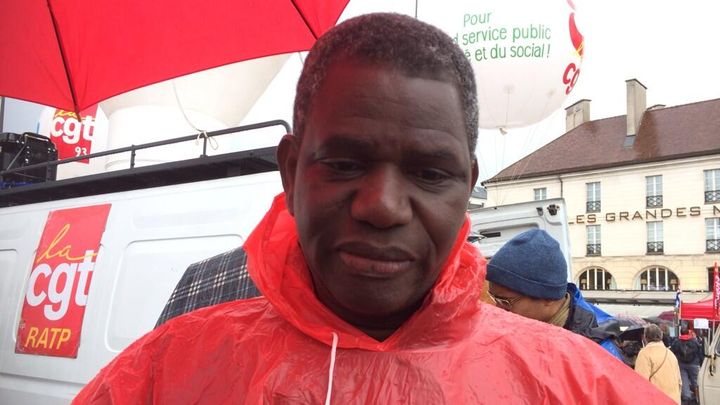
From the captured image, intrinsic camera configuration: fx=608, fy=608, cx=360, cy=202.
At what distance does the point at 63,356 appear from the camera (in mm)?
3406

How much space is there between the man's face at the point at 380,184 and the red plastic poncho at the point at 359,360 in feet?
0.20

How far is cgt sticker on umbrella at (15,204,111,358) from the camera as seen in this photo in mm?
3455

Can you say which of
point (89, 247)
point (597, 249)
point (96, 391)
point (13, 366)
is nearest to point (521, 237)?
point (96, 391)

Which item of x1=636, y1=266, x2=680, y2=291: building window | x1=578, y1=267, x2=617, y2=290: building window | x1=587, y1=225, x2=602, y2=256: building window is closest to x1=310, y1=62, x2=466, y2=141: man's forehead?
x1=636, y1=266, x2=680, y2=291: building window

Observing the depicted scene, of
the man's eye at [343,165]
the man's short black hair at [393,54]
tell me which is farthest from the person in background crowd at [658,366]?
the man's eye at [343,165]

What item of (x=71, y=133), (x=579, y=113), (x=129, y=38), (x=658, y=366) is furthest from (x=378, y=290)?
(x=579, y=113)

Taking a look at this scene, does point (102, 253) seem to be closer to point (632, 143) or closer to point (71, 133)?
point (71, 133)

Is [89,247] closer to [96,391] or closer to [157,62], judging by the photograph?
[157,62]

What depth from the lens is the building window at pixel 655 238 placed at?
3071 centimetres

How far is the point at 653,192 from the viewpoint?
31.4 meters

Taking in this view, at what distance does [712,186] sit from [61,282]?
32.3m

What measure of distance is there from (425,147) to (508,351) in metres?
0.36

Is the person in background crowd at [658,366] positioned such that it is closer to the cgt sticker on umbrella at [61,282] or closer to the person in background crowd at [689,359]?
the cgt sticker on umbrella at [61,282]

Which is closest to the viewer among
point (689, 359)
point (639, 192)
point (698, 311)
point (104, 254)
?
point (104, 254)
